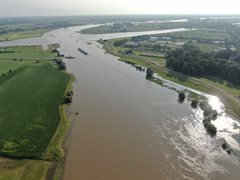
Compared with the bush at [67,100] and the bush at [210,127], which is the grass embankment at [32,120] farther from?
the bush at [210,127]

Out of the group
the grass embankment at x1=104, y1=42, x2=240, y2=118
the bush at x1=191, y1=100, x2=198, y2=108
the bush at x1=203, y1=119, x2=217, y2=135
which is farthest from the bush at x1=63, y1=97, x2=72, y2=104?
the grass embankment at x1=104, y1=42, x2=240, y2=118

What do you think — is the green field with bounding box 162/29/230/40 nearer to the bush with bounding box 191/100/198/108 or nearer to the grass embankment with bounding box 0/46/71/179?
the grass embankment with bounding box 0/46/71/179

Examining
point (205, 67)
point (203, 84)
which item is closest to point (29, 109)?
point (203, 84)

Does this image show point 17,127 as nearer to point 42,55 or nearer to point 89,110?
point 89,110

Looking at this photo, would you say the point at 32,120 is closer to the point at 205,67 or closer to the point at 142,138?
the point at 142,138

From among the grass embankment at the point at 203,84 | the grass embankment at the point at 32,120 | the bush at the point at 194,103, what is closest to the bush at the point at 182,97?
the bush at the point at 194,103

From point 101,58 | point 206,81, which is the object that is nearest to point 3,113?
point 206,81
